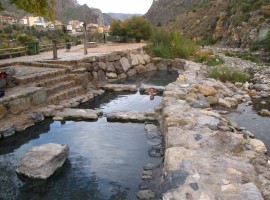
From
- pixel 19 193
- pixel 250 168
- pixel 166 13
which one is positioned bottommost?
pixel 19 193

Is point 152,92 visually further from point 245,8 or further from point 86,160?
point 245,8

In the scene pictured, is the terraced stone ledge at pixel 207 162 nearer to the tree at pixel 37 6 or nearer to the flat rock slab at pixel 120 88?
the tree at pixel 37 6

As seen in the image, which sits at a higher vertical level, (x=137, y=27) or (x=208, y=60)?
(x=137, y=27)

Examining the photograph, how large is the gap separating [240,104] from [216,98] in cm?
85

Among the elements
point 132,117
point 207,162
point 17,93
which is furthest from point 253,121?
point 17,93

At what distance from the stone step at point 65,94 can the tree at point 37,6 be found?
7.52 feet

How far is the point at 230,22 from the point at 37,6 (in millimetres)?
31602

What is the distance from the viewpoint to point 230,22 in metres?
36.0

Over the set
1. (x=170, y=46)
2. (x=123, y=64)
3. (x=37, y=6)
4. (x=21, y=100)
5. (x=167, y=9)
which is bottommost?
(x=21, y=100)

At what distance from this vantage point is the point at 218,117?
601 centimetres

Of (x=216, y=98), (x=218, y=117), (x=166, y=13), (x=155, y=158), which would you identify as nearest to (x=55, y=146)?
(x=155, y=158)

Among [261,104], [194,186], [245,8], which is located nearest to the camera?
[194,186]

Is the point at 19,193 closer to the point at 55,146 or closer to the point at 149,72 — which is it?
the point at 55,146

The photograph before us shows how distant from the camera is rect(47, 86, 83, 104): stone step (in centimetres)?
908
